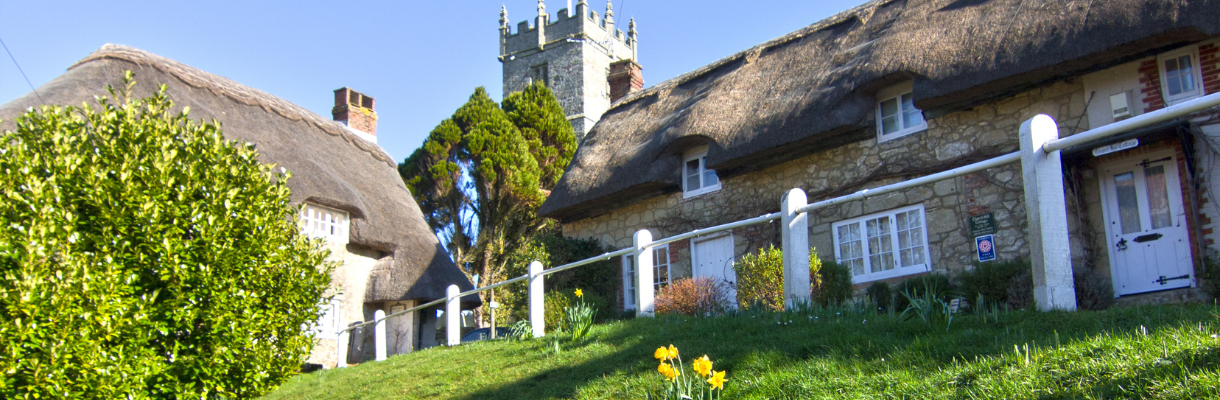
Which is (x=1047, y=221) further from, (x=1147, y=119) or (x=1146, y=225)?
(x=1146, y=225)

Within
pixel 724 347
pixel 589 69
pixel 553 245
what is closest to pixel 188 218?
pixel 724 347

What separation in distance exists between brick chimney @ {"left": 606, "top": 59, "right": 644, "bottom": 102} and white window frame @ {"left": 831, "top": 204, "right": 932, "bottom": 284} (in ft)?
25.0

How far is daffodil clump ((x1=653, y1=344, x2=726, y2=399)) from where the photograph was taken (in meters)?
3.61

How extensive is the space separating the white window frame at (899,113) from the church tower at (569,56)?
2645cm

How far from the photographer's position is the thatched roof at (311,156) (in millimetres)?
14625

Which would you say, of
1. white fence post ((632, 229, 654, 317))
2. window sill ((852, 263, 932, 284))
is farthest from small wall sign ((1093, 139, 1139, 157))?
white fence post ((632, 229, 654, 317))

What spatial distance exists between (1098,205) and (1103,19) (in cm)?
206

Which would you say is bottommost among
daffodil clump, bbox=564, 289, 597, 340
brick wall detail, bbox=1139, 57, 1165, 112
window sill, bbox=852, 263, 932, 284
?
daffodil clump, bbox=564, 289, 597, 340

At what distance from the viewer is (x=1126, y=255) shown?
8.79m

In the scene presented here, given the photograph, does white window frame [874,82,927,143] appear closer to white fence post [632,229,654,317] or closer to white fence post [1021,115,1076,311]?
white fence post [632,229,654,317]

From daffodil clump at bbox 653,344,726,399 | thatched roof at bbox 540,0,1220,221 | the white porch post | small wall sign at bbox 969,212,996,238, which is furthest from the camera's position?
the white porch post

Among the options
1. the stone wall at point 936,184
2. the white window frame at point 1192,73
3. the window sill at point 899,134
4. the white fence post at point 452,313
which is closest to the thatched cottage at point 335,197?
the white fence post at point 452,313

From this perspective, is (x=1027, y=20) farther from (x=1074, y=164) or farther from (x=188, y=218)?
(x=188, y=218)

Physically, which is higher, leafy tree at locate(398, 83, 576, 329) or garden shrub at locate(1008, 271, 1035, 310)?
leafy tree at locate(398, 83, 576, 329)
